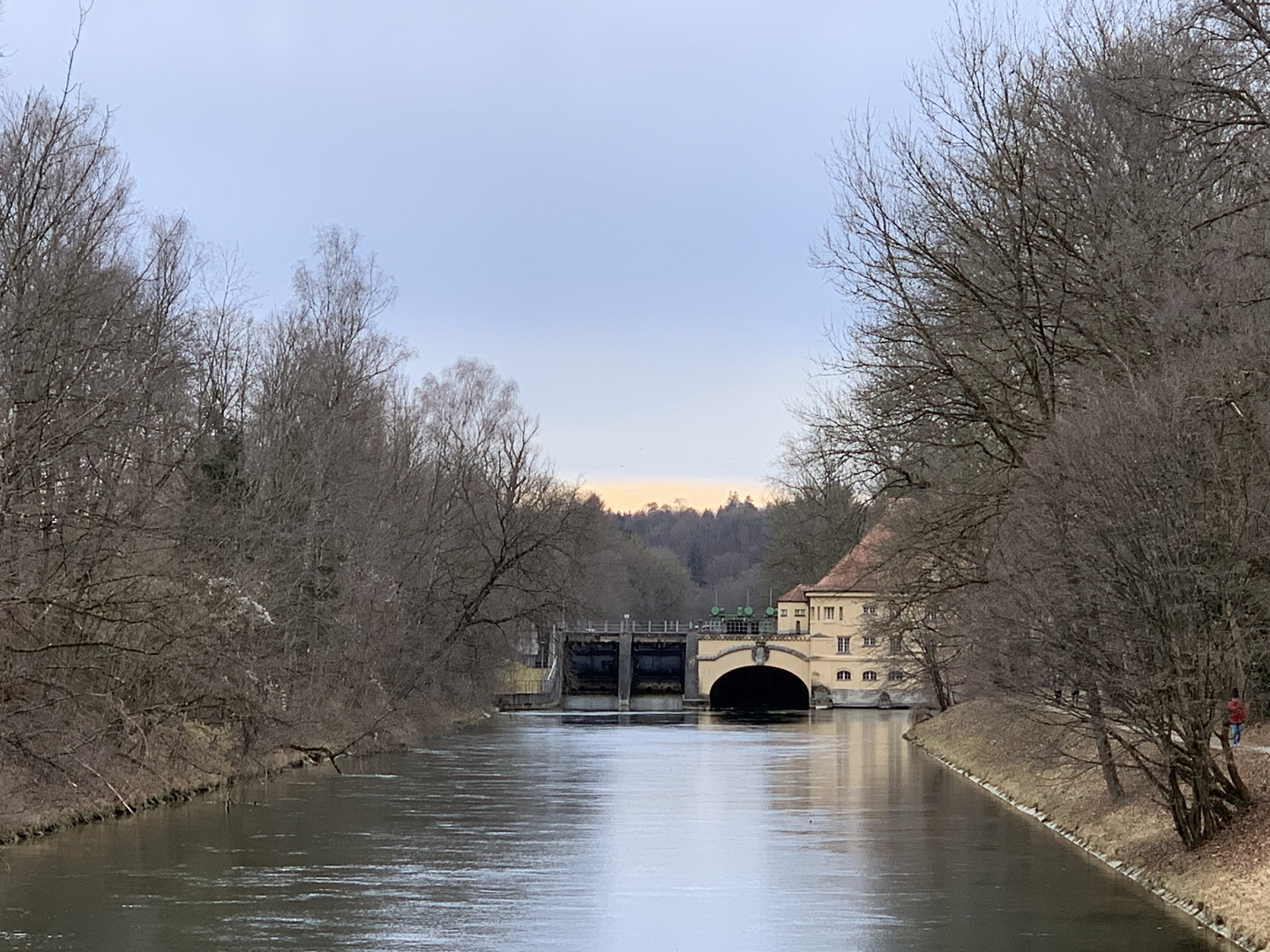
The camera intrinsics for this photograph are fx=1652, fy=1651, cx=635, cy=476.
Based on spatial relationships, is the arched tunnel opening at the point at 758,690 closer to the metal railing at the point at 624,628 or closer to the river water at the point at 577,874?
the metal railing at the point at 624,628

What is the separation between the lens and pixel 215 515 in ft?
118

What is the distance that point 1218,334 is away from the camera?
19922mm

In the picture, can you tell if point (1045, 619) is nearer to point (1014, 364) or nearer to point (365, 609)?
point (1014, 364)

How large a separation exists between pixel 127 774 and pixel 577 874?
932cm

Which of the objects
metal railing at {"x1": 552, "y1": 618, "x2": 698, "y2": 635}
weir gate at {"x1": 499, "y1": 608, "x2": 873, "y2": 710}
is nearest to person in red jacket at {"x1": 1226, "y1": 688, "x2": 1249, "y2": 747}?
weir gate at {"x1": 499, "y1": 608, "x2": 873, "y2": 710}

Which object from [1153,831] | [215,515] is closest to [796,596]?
[215,515]

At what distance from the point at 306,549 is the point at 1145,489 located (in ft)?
92.0

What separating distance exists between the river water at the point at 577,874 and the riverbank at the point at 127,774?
0.44m

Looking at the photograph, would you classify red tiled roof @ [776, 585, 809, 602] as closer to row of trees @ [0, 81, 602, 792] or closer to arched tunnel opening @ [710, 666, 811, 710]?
arched tunnel opening @ [710, 666, 811, 710]

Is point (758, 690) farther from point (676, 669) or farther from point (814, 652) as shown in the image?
point (814, 652)

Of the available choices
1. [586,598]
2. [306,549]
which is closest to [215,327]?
[306,549]

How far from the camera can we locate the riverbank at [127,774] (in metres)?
22.3

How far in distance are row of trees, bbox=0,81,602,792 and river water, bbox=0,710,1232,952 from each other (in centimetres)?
174

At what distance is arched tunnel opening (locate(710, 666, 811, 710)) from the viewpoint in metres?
95.4
